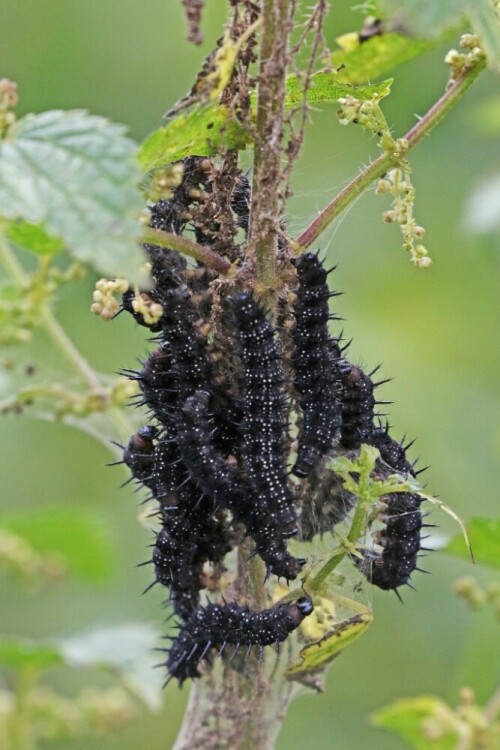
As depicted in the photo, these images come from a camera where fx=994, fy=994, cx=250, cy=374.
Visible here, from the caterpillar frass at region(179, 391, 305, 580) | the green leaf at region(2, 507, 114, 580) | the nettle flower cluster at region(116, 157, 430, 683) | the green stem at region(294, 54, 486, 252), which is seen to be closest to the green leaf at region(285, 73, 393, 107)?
the green stem at region(294, 54, 486, 252)

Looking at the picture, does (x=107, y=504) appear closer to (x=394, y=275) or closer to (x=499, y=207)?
(x=394, y=275)

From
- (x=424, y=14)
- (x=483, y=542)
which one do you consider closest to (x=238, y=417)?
(x=424, y=14)

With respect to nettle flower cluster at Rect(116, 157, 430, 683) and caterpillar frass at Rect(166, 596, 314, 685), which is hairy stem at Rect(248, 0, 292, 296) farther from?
caterpillar frass at Rect(166, 596, 314, 685)

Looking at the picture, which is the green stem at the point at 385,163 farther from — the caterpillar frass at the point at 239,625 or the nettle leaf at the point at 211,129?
the caterpillar frass at the point at 239,625

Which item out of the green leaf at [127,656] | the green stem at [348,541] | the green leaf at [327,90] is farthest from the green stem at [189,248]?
the green leaf at [127,656]

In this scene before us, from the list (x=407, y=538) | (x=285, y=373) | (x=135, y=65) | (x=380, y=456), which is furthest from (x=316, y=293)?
(x=135, y=65)

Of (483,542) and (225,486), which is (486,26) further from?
(483,542)
